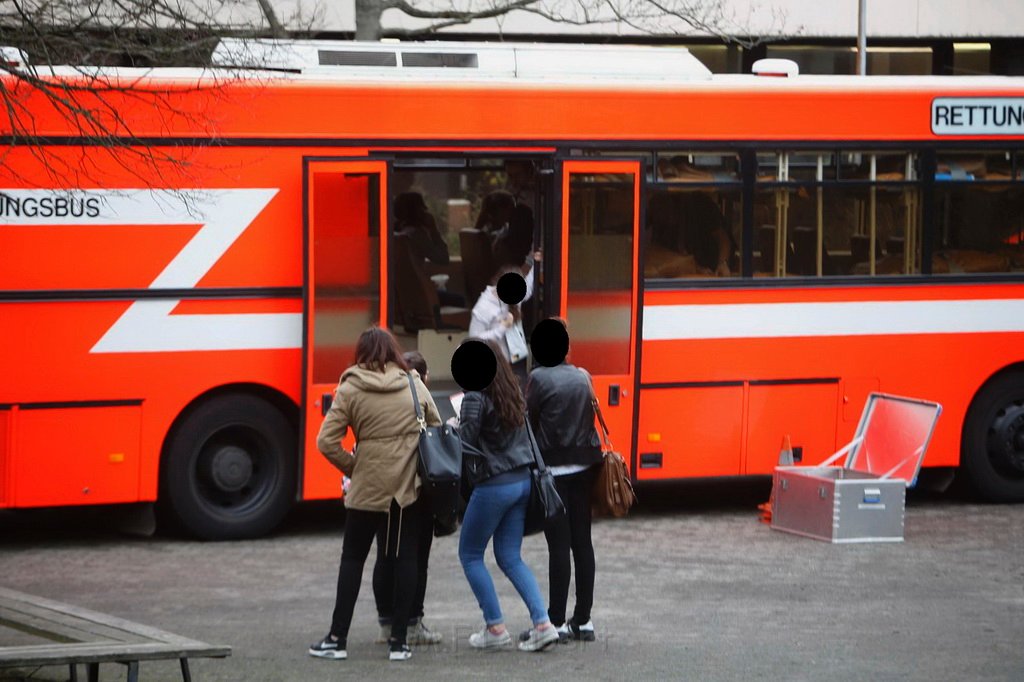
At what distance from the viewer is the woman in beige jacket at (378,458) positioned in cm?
816

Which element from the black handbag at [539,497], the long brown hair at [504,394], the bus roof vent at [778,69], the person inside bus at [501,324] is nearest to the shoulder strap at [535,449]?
the black handbag at [539,497]

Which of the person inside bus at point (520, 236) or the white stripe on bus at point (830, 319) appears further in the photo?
the person inside bus at point (520, 236)

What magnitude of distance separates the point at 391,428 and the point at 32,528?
4883 millimetres

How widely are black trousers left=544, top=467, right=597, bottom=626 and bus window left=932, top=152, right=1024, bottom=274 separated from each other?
511 cm

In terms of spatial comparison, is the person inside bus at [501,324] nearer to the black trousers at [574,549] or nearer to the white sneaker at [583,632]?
the black trousers at [574,549]

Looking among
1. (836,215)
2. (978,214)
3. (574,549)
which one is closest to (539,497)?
(574,549)

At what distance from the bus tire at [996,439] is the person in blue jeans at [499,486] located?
5530 mm

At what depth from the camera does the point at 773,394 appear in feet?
40.9

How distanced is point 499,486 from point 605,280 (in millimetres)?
4009

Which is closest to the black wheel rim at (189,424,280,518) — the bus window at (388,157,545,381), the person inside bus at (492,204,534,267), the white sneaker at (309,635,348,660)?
the bus window at (388,157,545,381)

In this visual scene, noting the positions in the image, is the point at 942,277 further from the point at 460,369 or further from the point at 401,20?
the point at 401,20

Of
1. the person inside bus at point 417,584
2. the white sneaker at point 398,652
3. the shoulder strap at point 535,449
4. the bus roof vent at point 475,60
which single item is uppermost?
the bus roof vent at point 475,60

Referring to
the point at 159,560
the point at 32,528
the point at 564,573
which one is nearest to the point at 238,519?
the point at 159,560

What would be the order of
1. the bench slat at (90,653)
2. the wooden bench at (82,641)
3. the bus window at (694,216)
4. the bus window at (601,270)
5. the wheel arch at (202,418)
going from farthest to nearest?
the bus window at (694,216), the bus window at (601,270), the wheel arch at (202,418), the wooden bench at (82,641), the bench slat at (90,653)
